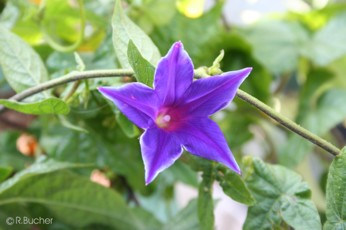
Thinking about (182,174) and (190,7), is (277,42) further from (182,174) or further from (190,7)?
(182,174)

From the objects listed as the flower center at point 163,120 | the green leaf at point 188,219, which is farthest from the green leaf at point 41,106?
the green leaf at point 188,219

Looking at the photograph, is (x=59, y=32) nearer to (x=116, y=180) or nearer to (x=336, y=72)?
(x=116, y=180)

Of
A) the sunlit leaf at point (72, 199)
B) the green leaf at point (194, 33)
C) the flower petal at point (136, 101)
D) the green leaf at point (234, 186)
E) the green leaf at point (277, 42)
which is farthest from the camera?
the green leaf at point (277, 42)

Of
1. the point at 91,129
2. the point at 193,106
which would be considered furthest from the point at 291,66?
the point at 193,106

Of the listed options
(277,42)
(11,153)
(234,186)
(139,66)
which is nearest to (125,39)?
(139,66)

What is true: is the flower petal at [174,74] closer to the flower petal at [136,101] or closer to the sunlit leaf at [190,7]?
the flower petal at [136,101]

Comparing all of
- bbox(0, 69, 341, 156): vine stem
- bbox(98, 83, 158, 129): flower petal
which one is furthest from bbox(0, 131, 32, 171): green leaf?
bbox(98, 83, 158, 129): flower petal
